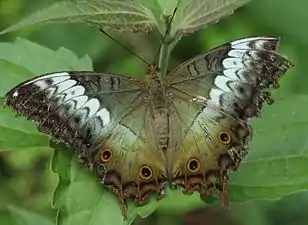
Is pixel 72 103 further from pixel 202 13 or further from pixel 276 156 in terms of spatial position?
pixel 276 156

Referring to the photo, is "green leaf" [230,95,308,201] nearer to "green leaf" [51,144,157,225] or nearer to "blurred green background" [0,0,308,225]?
"green leaf" [51,144,157,225]

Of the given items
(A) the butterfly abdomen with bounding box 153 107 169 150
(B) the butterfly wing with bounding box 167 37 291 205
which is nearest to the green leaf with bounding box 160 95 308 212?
(B) the butterfly wing with bounding box 167 37 291 205

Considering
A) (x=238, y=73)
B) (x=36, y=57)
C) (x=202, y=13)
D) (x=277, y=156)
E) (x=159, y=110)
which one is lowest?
(x=277, y=156)

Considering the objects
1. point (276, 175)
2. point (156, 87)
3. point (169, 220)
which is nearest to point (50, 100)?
point (156, 87)

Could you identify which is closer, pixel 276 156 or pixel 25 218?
pixel 276 156

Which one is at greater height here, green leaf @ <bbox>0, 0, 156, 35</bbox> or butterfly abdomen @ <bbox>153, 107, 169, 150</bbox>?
green leaf @ <bbox>0, 0, 156, 35</bbox>

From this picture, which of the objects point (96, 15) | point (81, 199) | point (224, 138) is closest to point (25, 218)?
point (81, 199)

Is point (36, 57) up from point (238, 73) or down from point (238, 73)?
up

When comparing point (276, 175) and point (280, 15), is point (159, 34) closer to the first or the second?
point (276, 175)
